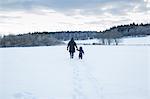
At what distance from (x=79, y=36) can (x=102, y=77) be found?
169268mm

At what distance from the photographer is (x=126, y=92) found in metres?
Answer: 8.95

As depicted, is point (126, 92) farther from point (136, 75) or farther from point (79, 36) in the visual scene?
point (79, 36)

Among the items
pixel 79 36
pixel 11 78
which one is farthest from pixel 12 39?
pixel 79 36

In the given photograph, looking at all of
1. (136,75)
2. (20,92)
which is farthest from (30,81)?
(136,75)

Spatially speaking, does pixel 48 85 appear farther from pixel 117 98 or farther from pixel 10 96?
pixel 117 98

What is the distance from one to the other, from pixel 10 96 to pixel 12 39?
6383 cm

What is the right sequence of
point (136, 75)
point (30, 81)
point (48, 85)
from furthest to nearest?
point (136, 75) → point (30, 81) → point (48, 85)

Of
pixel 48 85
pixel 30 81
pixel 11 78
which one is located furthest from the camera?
pixel 11 78

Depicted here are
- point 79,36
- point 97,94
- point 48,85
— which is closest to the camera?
point 97,94

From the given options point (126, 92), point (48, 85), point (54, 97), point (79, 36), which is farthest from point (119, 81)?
point (79, 36)

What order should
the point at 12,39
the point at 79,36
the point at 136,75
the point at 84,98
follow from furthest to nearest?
the point at 79,36, the point at 12,39, the point at 136,75, the point at 84,98

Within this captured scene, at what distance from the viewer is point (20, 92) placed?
8578 millimetres

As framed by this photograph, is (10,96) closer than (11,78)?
Yes

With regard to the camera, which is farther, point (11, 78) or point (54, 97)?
point (11, 78)
